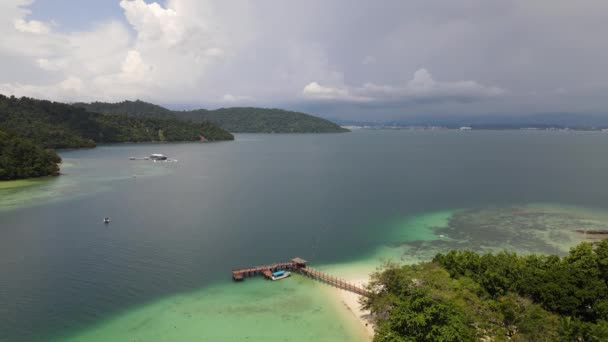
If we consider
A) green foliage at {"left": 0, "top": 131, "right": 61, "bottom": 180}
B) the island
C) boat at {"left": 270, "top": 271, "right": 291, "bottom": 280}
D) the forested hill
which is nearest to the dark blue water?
boat at {"left": 270, "top": 271, "right": 291, "bottom": 280}

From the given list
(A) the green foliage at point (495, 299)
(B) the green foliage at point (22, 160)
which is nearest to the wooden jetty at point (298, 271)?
(A) the green foliage at point (495, 299)

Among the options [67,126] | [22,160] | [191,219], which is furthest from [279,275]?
[67,126]

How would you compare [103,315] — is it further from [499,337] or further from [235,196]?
[235,196]

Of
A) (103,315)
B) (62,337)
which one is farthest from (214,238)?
(62,337)

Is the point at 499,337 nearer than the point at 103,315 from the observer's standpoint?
Yes

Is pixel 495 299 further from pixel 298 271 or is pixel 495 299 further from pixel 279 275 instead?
pixel 279 275

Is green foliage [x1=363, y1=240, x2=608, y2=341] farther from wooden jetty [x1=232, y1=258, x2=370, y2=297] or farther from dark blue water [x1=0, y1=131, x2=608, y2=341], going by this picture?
dark blue water [x1=0, y1=131, x2=608, y2=341]
